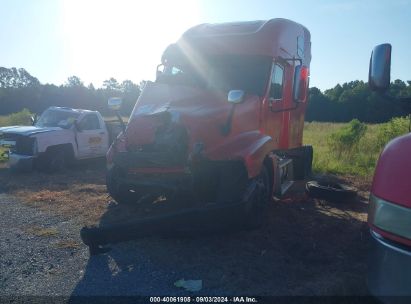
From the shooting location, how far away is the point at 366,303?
377cm

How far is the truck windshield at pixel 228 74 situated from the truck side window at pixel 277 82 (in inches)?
9.5

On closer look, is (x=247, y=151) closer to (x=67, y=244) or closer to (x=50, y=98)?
(x=67, y=244)

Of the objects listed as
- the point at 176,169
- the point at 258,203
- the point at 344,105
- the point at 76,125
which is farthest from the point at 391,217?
the point at 344,105

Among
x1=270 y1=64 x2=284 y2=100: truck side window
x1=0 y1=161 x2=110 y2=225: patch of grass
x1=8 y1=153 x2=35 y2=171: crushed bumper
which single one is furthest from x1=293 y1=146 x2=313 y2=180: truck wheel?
x1=8 y1=153 x2=35 y2=171: crushed bumper

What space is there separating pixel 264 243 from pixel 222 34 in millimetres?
3778

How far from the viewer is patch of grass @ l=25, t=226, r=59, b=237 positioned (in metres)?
5.69

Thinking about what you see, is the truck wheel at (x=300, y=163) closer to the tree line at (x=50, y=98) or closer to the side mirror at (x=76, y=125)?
the side mirror at (x=76, y=125)

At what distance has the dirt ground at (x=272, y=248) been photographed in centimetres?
417

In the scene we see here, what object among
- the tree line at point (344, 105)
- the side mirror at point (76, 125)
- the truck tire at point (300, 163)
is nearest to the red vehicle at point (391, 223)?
the truck tire at point (300, 163)

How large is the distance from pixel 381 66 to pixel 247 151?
242 cm

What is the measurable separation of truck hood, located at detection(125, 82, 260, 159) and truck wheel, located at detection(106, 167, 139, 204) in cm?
64

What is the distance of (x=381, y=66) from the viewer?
3.37 meters

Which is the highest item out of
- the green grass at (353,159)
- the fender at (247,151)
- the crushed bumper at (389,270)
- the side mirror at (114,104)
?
the side mirror at (114,104)

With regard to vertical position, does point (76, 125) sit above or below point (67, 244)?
above
